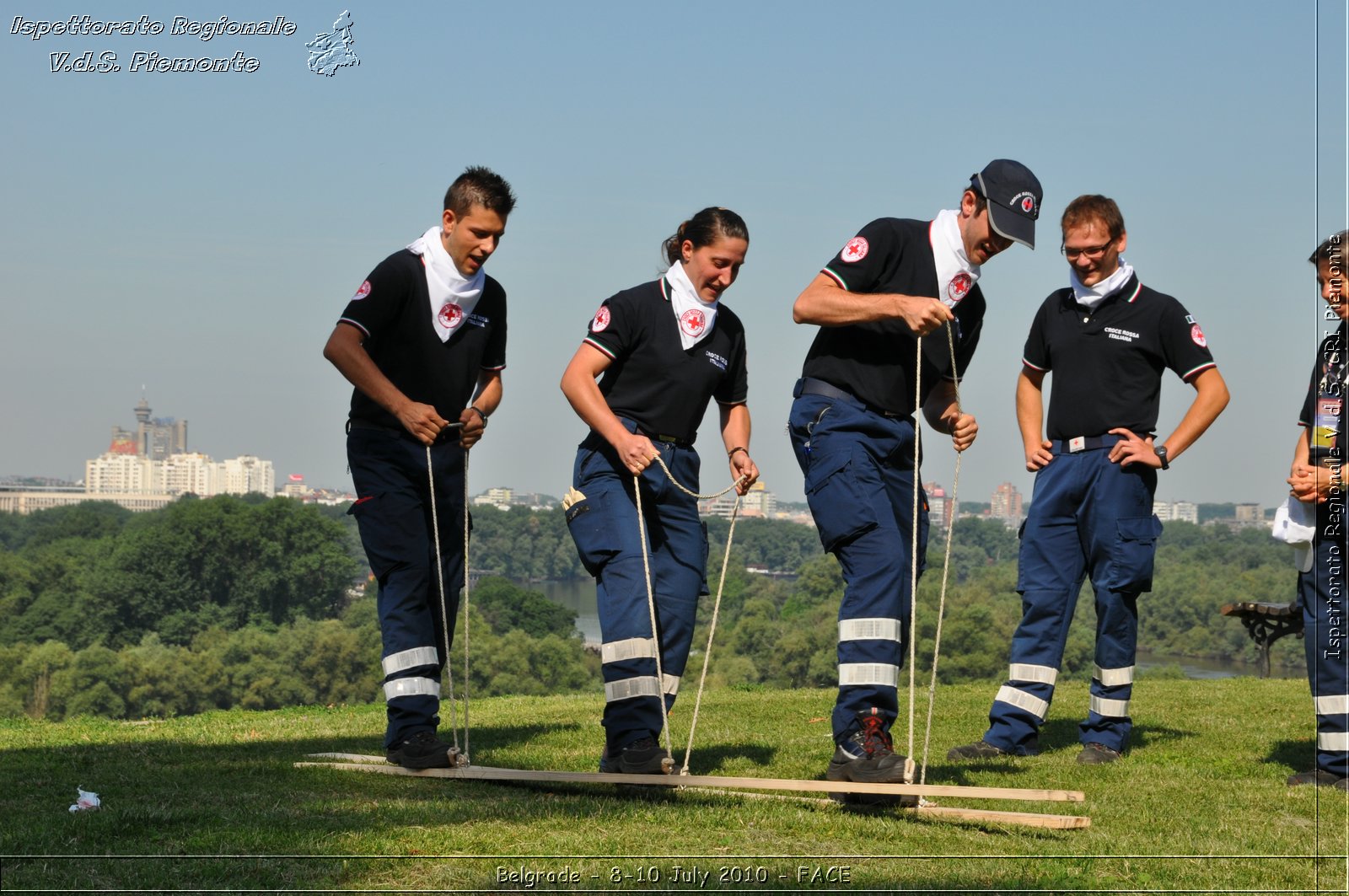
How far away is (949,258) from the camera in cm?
591

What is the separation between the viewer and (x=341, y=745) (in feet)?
24.4

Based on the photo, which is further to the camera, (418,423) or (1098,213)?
(1098,213)

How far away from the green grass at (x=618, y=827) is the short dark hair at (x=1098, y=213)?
2.67 meters

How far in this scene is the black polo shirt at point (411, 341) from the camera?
6.35m

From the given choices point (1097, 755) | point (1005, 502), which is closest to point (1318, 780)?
point (1097, 755)

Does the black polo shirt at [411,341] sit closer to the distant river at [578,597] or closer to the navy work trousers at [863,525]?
the navy work trousers at [863,525]

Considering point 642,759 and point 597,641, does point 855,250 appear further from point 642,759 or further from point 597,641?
point 597,641

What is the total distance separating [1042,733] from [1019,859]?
11.3ft

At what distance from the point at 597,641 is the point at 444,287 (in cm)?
8782

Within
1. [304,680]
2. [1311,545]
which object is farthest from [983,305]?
[304,680]

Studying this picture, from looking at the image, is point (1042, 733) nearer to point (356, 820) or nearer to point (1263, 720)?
point (1263, 720)

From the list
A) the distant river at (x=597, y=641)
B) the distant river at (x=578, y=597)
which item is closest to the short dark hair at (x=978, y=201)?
the distant river at (x=597, y=641)

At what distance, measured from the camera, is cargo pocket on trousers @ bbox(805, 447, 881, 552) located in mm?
5625

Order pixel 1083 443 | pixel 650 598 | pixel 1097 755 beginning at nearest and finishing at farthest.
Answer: pixel 650 598 < pixel 1097 755 < pixel 1083 443
